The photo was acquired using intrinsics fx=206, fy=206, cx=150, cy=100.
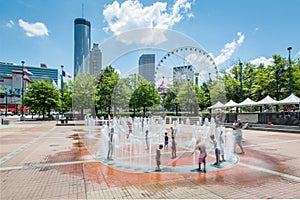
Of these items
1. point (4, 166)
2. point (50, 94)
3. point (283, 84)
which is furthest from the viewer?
point (50, 94)

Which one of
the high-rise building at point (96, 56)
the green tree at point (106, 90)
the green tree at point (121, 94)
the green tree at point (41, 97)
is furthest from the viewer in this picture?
the green tree at point (106, 90)

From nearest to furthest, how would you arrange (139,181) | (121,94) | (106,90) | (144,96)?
1. (139,181)
2. (121,94)
3. (106,90)
4. (144,96)

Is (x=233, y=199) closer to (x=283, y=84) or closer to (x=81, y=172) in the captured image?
(x=81, y=172)

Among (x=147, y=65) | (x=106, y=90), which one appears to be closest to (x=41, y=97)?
(x=106, y=90)

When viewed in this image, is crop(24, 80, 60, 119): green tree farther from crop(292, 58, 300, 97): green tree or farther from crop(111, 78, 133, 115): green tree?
crop(292, 58, 300, 97): green tree

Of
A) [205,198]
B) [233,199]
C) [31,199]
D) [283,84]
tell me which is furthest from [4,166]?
[283,84]

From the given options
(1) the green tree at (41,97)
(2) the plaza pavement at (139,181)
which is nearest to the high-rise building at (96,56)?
(1) the green tree at (41,97)

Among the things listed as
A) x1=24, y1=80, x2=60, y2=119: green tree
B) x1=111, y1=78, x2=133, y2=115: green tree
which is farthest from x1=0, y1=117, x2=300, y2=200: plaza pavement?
x1=24, y1=80, x2=60, y2=119: green tree

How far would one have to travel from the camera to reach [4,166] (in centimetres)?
911

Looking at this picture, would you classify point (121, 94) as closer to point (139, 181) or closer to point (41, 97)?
point (41, 97)

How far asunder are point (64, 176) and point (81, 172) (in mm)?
681

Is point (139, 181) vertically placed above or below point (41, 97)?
below

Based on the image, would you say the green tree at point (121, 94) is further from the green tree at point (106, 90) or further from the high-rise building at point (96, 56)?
the high-rise building at point (96, 56)

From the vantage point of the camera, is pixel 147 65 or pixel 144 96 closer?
pixel 147 65
